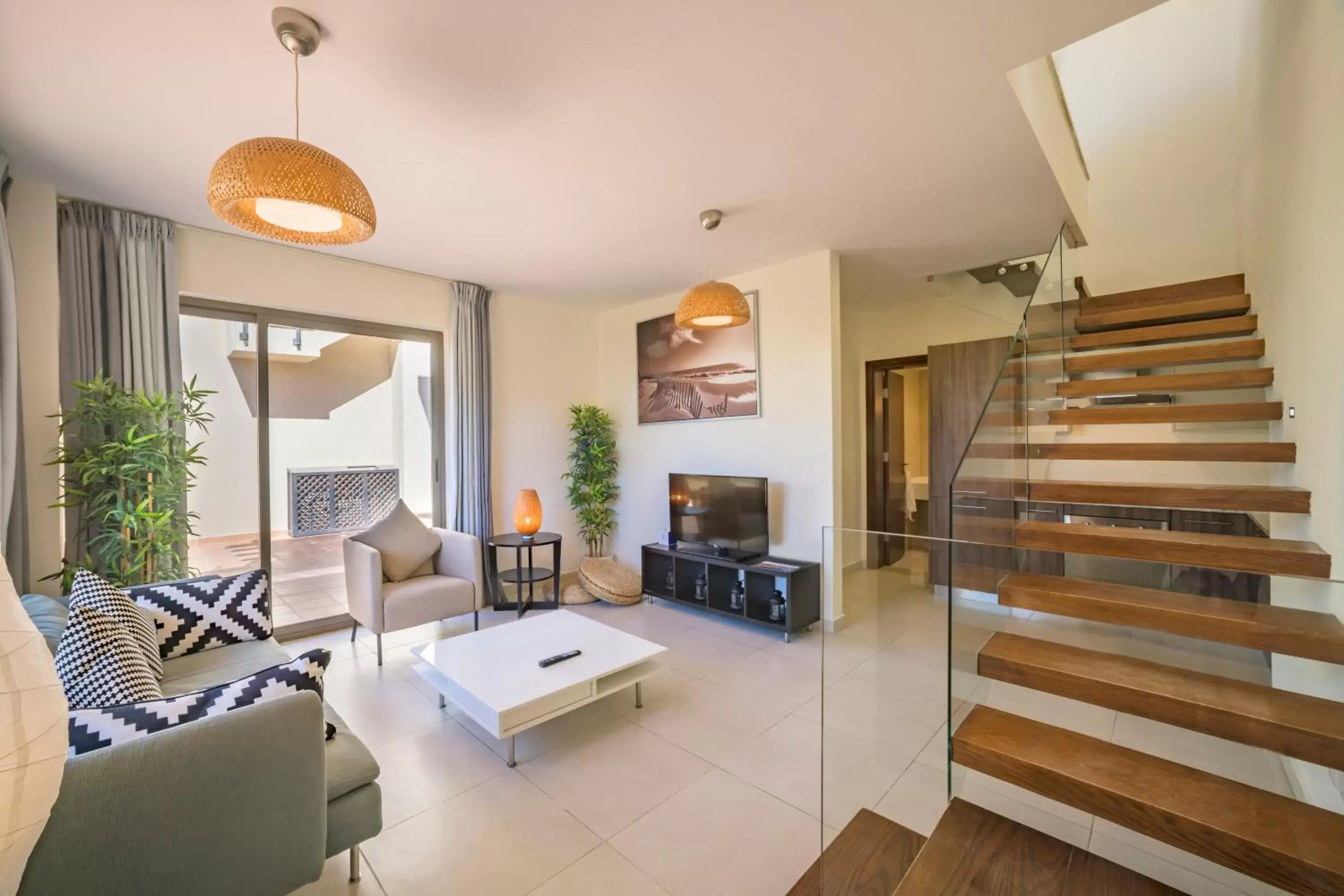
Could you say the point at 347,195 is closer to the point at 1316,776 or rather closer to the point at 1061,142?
the point at 1316,776

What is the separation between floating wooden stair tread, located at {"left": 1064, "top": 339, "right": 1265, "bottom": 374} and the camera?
289cm

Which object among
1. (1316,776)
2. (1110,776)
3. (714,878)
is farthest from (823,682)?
(1316,776)

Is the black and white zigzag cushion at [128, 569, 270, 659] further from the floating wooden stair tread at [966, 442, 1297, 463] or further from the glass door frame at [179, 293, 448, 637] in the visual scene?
the floating wooden stair tread at [966, 442, 1297, 463]

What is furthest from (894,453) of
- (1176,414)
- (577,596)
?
(577,596)

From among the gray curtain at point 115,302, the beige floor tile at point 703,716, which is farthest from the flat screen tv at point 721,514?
the gray curtain at point 115,302

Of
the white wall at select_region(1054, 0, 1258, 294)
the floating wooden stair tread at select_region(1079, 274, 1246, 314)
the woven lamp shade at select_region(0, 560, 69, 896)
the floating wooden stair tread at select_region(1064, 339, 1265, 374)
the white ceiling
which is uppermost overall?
the white wall at select_region(1054, 0, 1258, 294)

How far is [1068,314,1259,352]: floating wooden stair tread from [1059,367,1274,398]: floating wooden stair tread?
0.84 feet

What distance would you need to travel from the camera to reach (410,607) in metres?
3.43

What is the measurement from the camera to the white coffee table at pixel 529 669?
2307 mm

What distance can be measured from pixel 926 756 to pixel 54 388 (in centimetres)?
461

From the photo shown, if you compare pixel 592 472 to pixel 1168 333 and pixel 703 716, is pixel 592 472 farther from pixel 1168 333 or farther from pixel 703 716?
pixel 1168 333

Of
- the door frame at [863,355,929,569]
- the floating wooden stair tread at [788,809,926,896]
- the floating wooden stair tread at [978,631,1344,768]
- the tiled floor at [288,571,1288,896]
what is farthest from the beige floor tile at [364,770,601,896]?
the door frame at [863,355,929,569]

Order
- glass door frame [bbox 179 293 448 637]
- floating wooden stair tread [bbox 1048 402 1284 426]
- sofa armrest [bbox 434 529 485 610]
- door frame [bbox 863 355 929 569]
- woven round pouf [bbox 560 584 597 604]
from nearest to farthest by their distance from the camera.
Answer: floating wooden stair tread [bbox 1048 402 1284 426] < glass door frame [bbox 179 293 448 637] < sofa armrest [bbox 434 529 485 610] < woven round pouf [bbox 560 584 597 604] < door frame [bbox 863 355 929 569]

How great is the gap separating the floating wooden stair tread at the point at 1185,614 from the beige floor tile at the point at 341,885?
2478 mm
